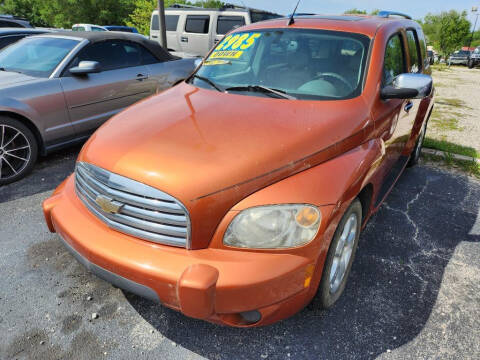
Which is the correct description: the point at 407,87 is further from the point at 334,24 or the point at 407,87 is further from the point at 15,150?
the point at 15,150

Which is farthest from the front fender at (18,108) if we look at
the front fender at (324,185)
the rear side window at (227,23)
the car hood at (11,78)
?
the rear side window at (227,23)

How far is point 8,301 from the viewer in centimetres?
225

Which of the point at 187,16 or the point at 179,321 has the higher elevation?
the point at 187,16

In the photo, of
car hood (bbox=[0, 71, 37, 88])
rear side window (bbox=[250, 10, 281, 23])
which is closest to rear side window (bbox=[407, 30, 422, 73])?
car hood (bbox=[0, 71, 37, 88])

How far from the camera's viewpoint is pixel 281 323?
6.98 feet

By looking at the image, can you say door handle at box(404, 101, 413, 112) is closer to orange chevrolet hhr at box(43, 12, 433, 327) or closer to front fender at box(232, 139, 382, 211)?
orange chevrolet hhr at box(43, 12, 433, 327)

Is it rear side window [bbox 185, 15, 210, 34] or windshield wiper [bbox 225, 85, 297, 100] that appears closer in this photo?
windshield wiper [bbox 225, 85, 297, 100]

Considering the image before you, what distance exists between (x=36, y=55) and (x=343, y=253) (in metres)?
4.60

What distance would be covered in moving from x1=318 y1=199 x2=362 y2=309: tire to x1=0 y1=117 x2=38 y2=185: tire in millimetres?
3601

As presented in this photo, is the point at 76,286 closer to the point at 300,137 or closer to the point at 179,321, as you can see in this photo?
the point at 179,321

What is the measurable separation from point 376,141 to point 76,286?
228 cm

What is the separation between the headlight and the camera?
1.67m

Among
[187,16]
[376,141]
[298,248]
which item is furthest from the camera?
[187,16]

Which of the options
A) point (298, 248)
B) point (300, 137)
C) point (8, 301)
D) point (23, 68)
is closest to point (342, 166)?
point (300, 137)
